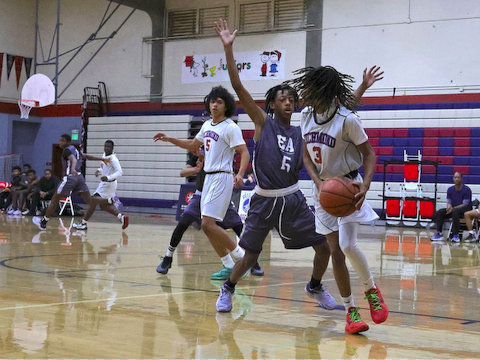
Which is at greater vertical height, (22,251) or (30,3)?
A: (30,3)

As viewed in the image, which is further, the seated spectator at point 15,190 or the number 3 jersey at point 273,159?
the seated spectator at point 15,190

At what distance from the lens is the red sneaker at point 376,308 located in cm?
492

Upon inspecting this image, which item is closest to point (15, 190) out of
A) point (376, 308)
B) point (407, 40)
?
point (407, 40)

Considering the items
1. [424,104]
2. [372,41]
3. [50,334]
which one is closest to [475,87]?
[424,104]

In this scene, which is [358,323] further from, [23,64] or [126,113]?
[23,64]

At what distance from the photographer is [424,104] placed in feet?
67.2

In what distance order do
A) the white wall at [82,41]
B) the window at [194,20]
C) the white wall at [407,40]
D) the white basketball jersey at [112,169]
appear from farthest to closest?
the white wall at [82,41]
the window at [194,20]
the white wall at [407,40]
the white basketball jersey at [112,169]

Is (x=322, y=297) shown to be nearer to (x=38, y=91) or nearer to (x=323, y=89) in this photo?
(x=323, y=89)

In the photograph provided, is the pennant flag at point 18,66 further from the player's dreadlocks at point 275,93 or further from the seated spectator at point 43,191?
the player's dreadlocks at point 275,93

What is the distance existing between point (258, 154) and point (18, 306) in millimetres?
2048

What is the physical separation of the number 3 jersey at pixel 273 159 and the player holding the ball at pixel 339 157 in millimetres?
558

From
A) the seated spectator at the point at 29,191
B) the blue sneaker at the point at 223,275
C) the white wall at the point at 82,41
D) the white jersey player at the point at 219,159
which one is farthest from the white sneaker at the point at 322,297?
the white wall at the point at 82,41

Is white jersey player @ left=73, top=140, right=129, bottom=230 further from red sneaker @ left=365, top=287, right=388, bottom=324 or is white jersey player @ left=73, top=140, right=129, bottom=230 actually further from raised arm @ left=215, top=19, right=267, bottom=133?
red sneaker @ left=365, top=287, right=388, bottom=324

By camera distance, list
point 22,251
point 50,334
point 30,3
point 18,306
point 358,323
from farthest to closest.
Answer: point 30,3
point 22,251
point 18,306
point 358,323
point 50,334
